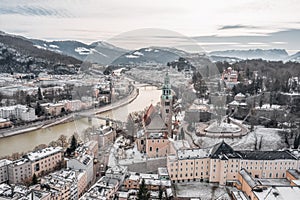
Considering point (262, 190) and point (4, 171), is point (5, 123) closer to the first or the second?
point (4, 171)

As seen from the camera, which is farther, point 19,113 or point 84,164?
point 19,113

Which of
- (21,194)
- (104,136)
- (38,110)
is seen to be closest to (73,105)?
(38,110)

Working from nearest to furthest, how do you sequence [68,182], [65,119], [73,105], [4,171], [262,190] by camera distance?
[262,190] → [68,182] → [4,171] → [65,119] → [73,105]

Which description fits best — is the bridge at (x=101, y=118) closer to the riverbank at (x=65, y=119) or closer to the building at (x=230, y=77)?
the riverbank at (x=65, y=119)

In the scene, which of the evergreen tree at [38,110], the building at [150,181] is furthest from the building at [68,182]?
the evergreen tree at [38,110]

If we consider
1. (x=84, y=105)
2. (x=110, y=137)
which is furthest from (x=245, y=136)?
(x=84, y=105)

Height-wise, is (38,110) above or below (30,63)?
below

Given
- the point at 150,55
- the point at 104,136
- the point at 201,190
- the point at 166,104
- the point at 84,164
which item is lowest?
the point at 201,190
